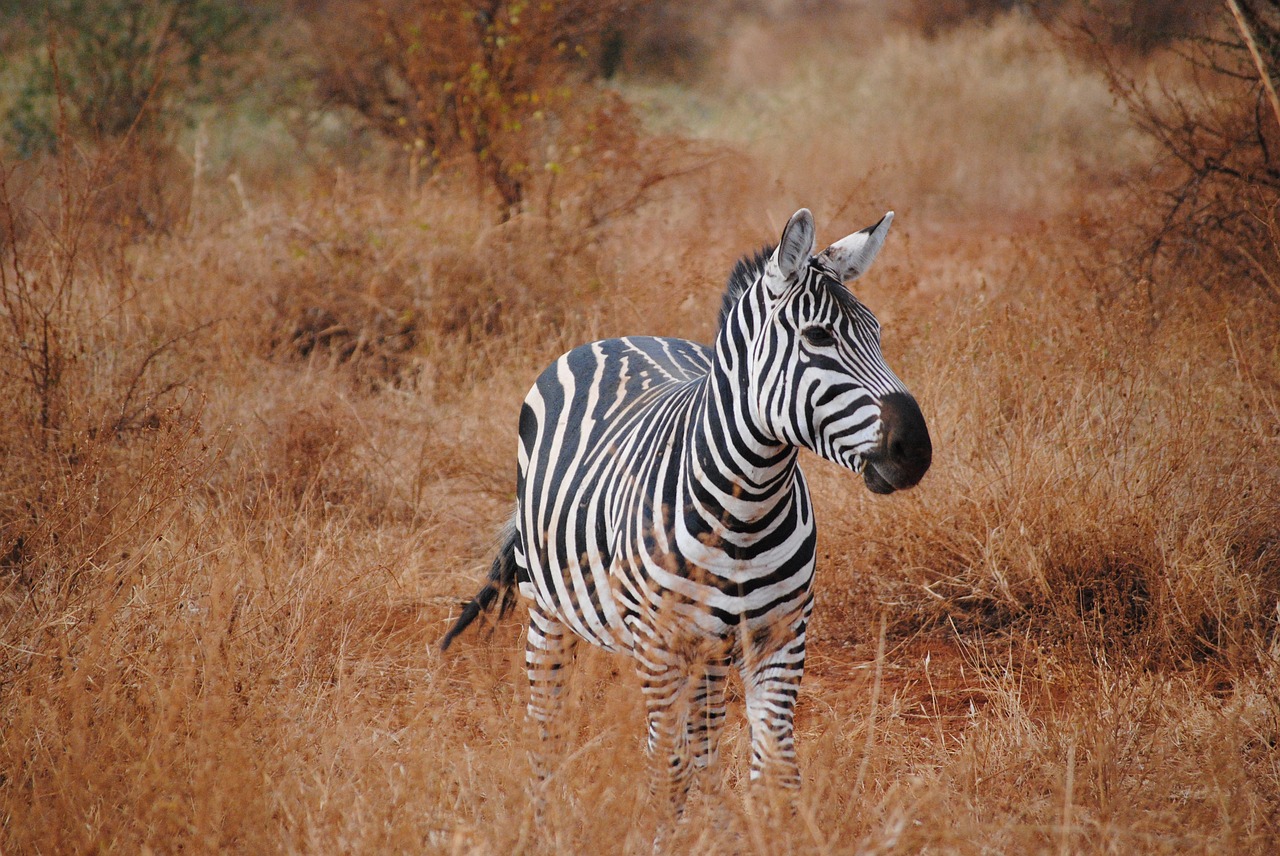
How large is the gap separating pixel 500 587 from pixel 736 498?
1.37m

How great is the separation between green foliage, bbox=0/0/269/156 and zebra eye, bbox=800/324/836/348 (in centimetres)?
718

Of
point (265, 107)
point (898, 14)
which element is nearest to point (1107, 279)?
point (265, 107)

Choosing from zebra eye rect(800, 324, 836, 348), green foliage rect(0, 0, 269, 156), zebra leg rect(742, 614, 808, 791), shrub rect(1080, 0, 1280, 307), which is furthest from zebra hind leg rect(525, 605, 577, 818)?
green foliage rect(0, 0, 269, 156)

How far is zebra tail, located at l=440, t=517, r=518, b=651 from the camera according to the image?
11.7 feet

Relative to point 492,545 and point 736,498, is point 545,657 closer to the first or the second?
point 736,498

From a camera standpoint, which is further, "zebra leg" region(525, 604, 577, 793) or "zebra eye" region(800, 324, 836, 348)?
"zebra leg" region(525, 604, 577, 793)

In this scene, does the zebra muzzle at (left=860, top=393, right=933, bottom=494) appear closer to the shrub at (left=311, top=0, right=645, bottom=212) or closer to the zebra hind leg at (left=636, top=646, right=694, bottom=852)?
the zebra hind leg at (left=636, top=646, right=694, bottom=852)

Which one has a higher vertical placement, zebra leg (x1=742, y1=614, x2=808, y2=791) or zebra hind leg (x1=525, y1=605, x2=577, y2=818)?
zebra leg (x1=742, y1=614, x2=808, y2=791)

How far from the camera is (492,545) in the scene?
4.99 meters

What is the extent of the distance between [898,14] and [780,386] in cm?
1651

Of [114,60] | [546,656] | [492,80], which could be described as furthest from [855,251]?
[114,60]

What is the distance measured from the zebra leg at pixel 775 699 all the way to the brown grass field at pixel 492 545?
11cm

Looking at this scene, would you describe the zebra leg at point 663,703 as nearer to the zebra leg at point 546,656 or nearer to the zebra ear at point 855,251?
the zebra leg at point 546,656

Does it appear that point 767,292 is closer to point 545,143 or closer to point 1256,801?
point 1256,801
